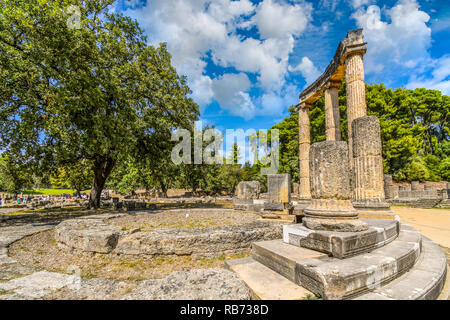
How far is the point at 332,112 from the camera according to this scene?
1159 cm

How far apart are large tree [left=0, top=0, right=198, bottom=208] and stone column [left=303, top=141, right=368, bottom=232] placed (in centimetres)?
796

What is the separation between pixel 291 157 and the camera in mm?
27672

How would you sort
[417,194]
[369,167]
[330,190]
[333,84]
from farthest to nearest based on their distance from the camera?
1. [417,194]
2. [333,84]
3. [369,167]
4. [330,190]

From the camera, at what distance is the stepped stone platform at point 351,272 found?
237 centimetres

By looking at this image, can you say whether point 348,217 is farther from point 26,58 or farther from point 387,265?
point 26,58

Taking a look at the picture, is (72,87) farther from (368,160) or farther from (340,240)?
(368,160)

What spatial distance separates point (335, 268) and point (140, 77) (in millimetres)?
11539

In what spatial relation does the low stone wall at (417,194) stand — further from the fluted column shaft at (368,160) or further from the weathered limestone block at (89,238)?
the weathered limestone block at (89,238)

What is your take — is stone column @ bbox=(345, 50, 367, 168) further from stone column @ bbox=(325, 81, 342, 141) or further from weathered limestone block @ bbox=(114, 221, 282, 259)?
weathered limestone block @ bbox=(114, 221, 282, 259)

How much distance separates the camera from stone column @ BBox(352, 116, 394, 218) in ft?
21.3

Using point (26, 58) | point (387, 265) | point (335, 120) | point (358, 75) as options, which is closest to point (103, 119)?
point (26, 58)

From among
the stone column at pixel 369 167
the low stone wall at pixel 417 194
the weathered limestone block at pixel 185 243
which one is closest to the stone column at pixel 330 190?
the weathered limestone block at pixel 185 243

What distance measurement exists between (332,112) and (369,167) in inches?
231

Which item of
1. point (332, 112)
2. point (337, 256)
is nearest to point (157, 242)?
point (337, 256)
